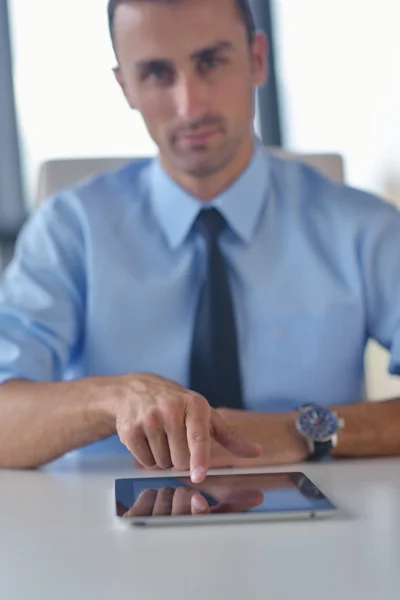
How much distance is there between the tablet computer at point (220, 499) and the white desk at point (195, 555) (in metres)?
0.01

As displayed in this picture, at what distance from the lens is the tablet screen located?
0.68 metres

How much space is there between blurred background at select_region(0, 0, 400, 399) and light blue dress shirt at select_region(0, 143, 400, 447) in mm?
1068

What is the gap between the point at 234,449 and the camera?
85 centimetres

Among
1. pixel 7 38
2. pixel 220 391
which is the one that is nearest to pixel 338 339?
pixel 220 391

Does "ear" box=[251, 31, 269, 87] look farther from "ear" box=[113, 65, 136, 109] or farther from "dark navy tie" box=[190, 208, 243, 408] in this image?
"dark navy tie" box=[190, 208, 243, 408]

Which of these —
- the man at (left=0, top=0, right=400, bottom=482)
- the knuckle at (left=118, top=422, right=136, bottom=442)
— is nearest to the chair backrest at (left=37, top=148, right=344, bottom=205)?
the man at (left=0, top=0, right=400, bottom=482)

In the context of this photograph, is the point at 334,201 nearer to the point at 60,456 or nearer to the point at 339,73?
the point at 60,456

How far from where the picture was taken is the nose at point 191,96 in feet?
3.94

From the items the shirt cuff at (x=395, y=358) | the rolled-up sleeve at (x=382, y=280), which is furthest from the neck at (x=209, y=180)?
the shirt cuff at (x=395, y=358)

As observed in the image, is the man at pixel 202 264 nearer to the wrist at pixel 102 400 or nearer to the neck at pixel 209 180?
the neck at pixel 209 180

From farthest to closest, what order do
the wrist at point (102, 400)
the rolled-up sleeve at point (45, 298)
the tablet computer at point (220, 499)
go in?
the rolled-up sleeve at point (45, 298), the wrist at point (102, 400), the tablet computer at point (220, 499)

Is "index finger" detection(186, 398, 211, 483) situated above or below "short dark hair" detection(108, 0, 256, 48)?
below

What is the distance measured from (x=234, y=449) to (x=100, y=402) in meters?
0.18

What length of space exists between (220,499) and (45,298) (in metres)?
0.55
